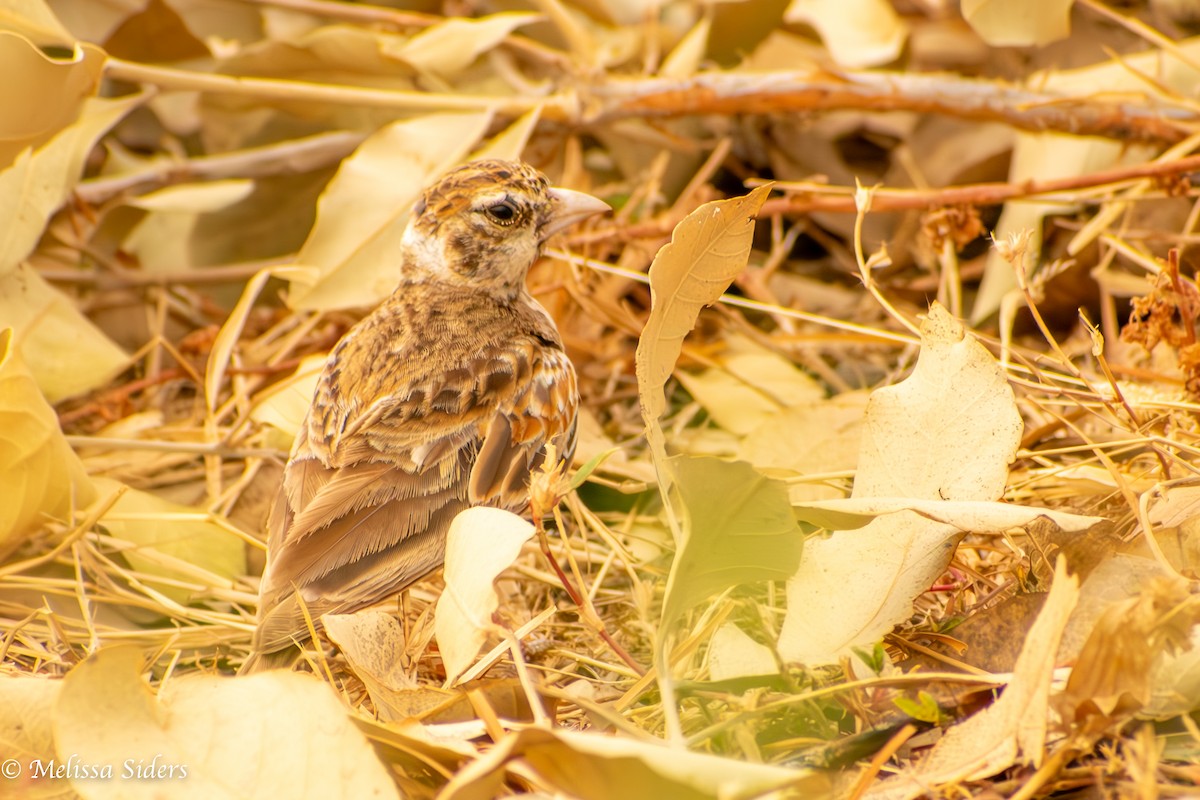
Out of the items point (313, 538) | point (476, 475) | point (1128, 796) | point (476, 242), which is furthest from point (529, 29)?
point (1128, 796)

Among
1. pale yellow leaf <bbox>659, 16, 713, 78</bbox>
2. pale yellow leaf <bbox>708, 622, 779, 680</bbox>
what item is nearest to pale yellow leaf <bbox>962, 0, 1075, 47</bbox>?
pale yellow leaf <bbox>659, 16, 713, 78</bbox>

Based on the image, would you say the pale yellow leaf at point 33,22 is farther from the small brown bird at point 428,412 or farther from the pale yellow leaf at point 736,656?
the pale yellow leaf at point 736,656

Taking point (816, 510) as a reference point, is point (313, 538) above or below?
below

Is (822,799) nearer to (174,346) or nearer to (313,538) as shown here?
(313,538)

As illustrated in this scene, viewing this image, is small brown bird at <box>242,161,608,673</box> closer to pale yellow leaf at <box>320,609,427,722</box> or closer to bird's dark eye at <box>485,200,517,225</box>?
bird's dark eye at <box>485,200,517,225</box>

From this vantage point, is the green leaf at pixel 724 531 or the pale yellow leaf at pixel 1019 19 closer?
the green leaf at pixel 724 531

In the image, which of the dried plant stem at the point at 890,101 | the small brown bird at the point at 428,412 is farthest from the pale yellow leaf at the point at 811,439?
the dried plant stem at the point at 890,101
